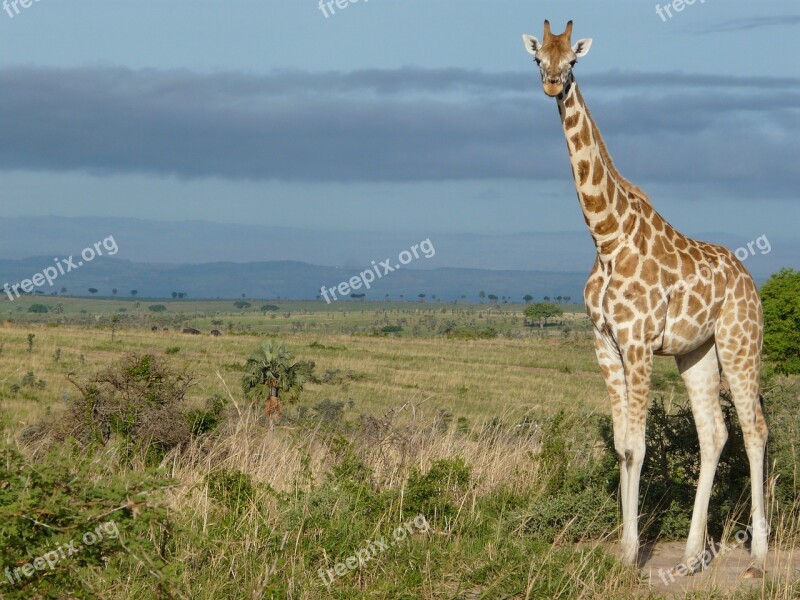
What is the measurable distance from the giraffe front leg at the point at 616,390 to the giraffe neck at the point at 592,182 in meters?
0.70

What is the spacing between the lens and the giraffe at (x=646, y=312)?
7566mm

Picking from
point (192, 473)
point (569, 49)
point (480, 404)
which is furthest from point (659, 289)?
point (480, 404)

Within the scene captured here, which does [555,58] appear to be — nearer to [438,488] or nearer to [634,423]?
[634,423]

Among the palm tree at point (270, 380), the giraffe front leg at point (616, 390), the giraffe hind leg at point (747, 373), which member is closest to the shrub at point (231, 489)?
the giraffe front leg at point (616, 390)

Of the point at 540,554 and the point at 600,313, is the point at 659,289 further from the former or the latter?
the point at 540,554

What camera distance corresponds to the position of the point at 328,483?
8727 millimetres

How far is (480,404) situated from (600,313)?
114ft

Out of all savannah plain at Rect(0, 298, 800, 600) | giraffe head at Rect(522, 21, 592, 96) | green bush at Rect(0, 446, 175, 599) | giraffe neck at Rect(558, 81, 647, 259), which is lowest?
savannah plain at Rect(0, 298, 800, 600)

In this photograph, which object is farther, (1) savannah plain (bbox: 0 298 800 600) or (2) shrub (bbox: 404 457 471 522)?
(2) shrub (bbox: 404 457 471 522)

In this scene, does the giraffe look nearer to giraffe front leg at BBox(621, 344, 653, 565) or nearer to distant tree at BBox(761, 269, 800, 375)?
giraffe front leg at BBox(621, 344, 653, 565)

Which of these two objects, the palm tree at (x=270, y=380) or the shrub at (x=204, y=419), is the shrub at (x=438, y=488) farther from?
the palm tree at (x=270, y=380)

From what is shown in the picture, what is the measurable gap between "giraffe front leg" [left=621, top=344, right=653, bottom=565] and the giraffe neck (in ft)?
2.81

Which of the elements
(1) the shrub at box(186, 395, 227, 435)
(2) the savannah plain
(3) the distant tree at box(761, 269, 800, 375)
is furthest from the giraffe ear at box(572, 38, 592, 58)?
(3) the distant tree at box(761, 269, 800, 375)

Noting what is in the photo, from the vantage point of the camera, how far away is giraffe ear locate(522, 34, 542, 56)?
298 inches
